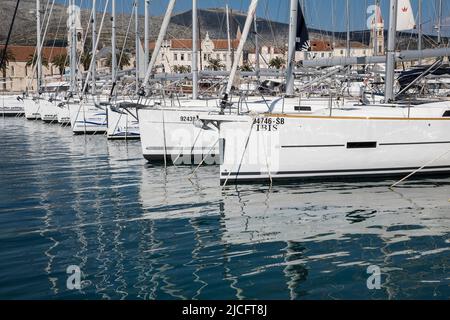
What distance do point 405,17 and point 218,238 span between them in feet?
55.9

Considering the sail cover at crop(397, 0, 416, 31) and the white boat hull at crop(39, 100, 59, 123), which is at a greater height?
the sail cover at crop(397, 0, 416, 31)

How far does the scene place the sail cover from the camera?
1000 inches

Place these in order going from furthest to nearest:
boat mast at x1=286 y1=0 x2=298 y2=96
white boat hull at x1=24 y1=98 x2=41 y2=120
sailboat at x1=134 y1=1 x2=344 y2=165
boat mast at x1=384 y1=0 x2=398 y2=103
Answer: white boat hull at x1=24 y1=98 x2=41 y2=120, sailboat at x1=134 y1=1 x2=344 y2=165, boat mast at x1=286 y1=0 x2=298 y2=96, boat mast at x1=384 y1=0 x2=398 y2=103

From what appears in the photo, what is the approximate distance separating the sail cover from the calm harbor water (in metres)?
9.49

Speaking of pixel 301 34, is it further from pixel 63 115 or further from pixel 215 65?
pixel 215 65

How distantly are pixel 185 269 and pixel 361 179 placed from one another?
361 inches

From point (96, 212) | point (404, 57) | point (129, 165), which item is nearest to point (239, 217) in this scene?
point (96, 212)

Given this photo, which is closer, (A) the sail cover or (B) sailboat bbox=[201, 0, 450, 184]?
(B) sailboat bbox=[201, 0, 450, 184]

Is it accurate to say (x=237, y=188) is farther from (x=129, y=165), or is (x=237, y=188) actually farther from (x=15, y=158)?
(x=15, y=158)

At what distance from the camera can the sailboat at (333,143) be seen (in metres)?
16.8

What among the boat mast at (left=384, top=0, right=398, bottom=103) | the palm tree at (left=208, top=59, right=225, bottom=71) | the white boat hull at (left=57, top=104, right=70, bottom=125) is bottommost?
the white boat hull at (left=57, top=104, right=70, bottom=125)

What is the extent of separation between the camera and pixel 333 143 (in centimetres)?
1706

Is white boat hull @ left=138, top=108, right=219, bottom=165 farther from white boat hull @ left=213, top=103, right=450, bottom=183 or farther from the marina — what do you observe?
white boat hull @ left=213, top=103, right=450, bottom=183

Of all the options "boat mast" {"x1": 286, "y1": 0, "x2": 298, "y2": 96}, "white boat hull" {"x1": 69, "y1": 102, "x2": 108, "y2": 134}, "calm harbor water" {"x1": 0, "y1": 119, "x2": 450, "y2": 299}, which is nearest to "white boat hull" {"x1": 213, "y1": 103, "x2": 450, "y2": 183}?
"calm harbor water" {"x1": 0, "y1": 119, "x2": 450, "y2": 299}
